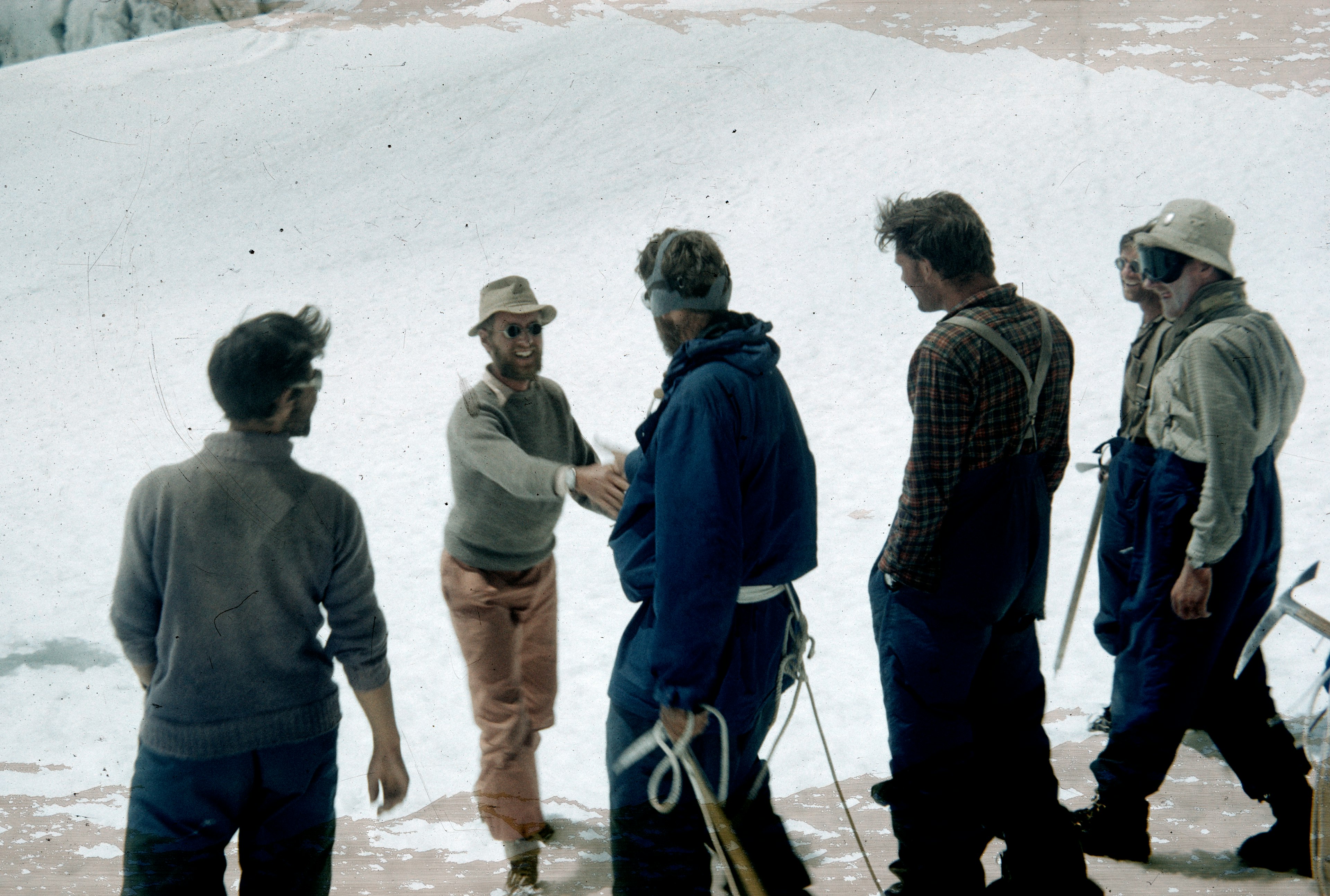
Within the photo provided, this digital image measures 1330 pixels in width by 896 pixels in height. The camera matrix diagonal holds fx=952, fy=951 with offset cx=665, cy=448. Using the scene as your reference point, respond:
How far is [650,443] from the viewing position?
5.39 ft

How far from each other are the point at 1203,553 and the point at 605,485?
1.31 m

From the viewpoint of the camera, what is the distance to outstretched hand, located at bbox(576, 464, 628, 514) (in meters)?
1.86

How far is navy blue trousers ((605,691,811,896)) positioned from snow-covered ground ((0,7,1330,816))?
1.70 ft

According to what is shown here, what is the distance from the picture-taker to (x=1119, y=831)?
2.22 metres

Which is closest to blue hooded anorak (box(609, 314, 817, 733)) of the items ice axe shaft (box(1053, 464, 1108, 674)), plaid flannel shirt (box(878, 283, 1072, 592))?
plaid flannel shirt (box(878, 283, 1072, 592))

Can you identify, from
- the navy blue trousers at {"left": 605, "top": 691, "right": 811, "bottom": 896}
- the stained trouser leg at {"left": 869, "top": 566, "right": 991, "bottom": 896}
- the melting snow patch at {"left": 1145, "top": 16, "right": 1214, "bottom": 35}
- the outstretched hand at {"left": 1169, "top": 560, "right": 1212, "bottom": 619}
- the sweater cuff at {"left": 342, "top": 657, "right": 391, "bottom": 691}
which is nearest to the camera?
the sweater cuff at {"left": 342, "top": 657, "right": 391, "bottom": 691}

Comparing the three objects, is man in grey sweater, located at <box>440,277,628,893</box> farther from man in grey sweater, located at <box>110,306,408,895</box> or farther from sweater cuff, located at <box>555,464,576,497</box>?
man in grey sweater, located at <box>110,306,408,895</box>

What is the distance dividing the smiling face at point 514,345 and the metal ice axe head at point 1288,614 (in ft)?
4.85

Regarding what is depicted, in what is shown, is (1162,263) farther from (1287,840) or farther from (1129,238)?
(1287,840)

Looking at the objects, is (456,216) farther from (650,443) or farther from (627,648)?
(627,648)

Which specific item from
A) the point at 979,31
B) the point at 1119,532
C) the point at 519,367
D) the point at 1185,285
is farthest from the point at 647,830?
the point at 979,31

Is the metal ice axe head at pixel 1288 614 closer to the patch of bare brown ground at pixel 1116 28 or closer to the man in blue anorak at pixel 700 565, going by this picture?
the man in blue anorak at pixel 700 565

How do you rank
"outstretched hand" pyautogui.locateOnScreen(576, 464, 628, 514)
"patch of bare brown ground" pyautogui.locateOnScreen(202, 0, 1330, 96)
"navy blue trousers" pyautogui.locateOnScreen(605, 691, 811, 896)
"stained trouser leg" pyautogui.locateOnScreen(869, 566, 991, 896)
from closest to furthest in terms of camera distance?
"navy blue trousers" pyautogui.locateOnScreen(605, 691, 811, 896) < "outstretched hand" pyautogui.locateOnScreen(576, 464, 628, 514) < "stained trouser leg" pyautogui.locateOnScreen(869, 566, 991, 896) < "patch of bare brown ground" pyautogui.locateOnScreen(202, 0, 1330, 96)

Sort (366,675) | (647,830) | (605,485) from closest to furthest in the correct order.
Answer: (366,675), (647,830), (605,485)
